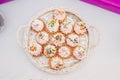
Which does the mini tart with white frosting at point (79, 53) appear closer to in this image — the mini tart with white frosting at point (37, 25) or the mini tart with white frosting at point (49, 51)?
the mini tart with white frosting at point (49, 51)

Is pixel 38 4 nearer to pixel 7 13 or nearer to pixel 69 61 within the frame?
pixel 7 13

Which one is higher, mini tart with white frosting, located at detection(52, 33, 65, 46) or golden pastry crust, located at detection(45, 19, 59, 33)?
golden pastry crust, located at detection(45, 19, 59, 33)

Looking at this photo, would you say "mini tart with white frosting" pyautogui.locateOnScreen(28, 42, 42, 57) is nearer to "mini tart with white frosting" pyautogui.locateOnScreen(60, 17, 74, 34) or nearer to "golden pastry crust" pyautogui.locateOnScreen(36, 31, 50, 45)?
"golden pastry crust" pyautogui.locateOnScreen(36, 31, 50, 45)

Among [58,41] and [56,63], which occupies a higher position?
[58,41]

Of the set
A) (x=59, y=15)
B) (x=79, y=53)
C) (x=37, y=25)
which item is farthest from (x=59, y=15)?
(x=79, y=53)

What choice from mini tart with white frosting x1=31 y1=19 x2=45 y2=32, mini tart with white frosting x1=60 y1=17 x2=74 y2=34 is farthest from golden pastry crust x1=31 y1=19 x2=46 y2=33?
mini tart with white frosting x1=60 y1=17 x2=74 y2=34

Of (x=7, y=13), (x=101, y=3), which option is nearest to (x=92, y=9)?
(x=101, y=3)

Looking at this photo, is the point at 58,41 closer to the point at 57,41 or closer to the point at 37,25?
the point at 57,41
